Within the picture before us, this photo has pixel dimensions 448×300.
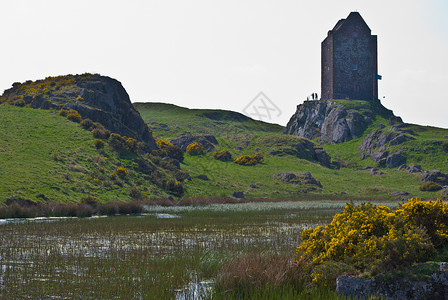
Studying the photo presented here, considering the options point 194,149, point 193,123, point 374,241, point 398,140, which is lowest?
point 374,241

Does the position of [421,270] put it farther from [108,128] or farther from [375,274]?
[108,128]

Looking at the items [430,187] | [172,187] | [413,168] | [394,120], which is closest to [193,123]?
[394,120]

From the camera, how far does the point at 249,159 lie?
99.6m

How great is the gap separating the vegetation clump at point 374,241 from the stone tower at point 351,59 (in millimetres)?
120499

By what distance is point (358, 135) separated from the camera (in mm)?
123688

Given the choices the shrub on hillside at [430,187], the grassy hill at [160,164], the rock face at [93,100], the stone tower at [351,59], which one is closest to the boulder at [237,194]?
the grassy hill at [160,164]

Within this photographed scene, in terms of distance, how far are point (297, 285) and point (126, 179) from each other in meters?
49.5

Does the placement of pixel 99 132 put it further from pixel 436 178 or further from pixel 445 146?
pixel 445 146

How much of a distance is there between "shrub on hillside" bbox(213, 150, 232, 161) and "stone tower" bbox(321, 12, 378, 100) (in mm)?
48940

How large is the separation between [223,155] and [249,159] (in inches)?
243

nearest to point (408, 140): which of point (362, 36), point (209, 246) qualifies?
point (362, 36)

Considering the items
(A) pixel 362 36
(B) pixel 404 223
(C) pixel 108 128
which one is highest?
(A) pixel 362 36

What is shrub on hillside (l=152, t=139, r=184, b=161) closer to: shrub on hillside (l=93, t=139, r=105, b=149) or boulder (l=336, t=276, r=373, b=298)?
shrub on hillside (l=93, t=139, r=105, b=149)

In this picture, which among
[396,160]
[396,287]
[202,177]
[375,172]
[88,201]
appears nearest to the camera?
[396,287]
